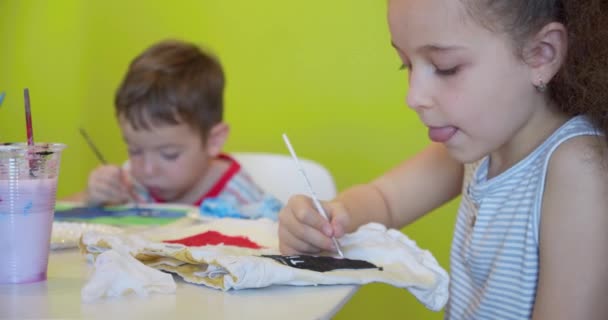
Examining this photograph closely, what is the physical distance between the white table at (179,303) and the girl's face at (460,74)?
0.26 metres

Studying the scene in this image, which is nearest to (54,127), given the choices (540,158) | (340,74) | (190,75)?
(190,75)

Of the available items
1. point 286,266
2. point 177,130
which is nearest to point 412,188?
point 286,266

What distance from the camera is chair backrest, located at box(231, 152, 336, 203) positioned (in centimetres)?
151

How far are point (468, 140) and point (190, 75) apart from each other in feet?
3.14

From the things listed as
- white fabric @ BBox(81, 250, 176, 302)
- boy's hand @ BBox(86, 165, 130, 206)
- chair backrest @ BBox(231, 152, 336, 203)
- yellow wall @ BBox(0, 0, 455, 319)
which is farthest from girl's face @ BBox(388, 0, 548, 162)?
yellow wall @ BBox(0, 0, 455, 319)

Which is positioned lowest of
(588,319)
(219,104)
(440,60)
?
(588,319)

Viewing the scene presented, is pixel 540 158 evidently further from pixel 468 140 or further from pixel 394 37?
pixel 394 37

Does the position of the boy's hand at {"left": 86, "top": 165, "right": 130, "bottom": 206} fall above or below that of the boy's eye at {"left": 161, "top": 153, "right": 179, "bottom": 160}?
below

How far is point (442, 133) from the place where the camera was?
2.97 feet

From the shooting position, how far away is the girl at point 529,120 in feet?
2.74

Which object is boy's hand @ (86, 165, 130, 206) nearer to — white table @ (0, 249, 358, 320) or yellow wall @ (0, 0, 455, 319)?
yellow wall @ (0, 0, 455, 319)

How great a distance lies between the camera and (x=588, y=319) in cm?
84

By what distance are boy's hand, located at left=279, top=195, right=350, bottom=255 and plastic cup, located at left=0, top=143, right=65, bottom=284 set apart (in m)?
0.28

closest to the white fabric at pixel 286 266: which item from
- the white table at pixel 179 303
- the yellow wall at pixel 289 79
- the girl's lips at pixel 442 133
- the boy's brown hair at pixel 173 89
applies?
the white table at pixel 179 303
